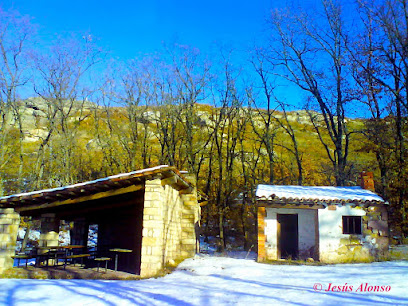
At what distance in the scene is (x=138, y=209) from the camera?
12.5m

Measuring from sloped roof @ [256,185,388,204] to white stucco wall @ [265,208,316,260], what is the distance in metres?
0.70

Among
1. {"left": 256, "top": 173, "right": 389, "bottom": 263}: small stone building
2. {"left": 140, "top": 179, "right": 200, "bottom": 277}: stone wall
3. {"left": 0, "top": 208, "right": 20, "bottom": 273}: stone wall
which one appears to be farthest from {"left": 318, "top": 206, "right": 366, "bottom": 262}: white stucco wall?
{"left": 0, "top": 208, "right": 20, "bottom": 273}: stone wall

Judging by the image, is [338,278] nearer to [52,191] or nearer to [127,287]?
[127,287]

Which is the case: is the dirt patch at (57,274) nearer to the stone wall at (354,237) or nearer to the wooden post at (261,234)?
the wooden post at (261,234)

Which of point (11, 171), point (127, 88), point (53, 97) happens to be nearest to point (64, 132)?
point (53, 97)

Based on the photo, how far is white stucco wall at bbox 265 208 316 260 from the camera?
468 inches

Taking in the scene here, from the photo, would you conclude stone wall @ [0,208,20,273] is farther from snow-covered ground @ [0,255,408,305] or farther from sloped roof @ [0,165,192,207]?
snow-covered ground @ [0,255,408,305]

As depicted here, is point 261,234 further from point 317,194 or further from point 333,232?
point 317,194

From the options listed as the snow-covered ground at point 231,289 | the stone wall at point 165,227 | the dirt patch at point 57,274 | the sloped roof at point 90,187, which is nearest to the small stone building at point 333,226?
the snow-covered ground at point 231,289

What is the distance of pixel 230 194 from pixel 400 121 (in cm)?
1071

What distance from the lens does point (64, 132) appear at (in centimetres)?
1994

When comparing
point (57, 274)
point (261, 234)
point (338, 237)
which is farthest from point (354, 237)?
point (57, 274)

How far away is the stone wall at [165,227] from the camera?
8492 mm

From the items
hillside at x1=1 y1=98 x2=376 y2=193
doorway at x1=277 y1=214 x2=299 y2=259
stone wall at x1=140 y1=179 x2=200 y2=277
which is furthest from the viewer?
hillside at x1=1 y1=98 x2=376 y2=193
